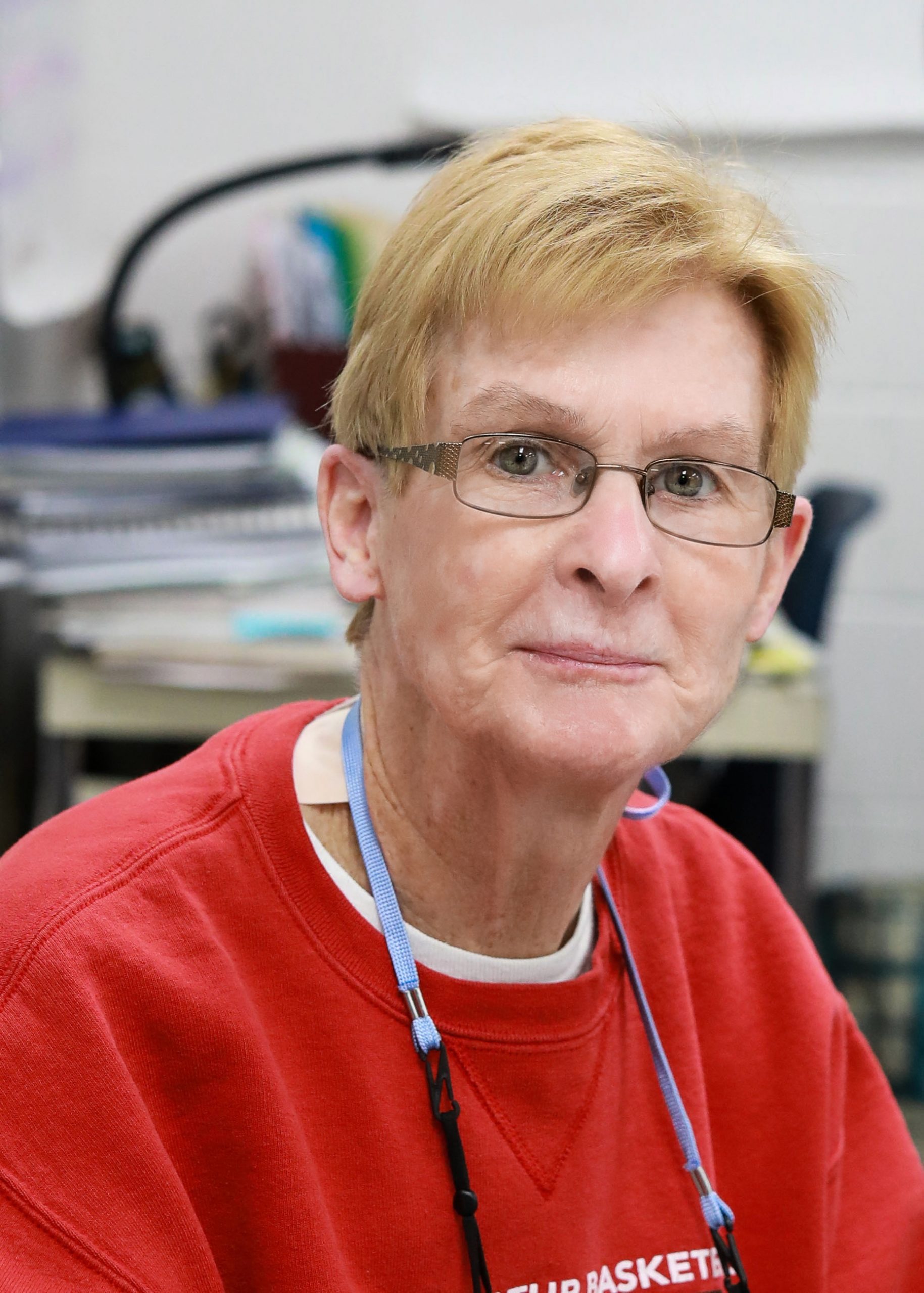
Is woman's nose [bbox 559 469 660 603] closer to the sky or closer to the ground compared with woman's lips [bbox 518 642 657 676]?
closer to the sky

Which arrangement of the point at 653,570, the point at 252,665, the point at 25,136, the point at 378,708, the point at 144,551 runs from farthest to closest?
the point at 25,136 < the point at 144,551 < the point at 252,665 < the point at 378,708 < the point at 653,570

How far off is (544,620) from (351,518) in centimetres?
21

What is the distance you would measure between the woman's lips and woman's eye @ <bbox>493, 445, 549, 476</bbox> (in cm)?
11

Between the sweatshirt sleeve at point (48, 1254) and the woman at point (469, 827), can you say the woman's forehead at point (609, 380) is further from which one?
the sweatshirt sleeve at point (48, 1254)

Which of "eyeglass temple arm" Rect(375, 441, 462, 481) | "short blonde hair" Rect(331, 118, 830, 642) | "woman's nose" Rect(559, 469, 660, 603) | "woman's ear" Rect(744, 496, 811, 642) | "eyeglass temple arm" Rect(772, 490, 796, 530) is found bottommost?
"woman's ear" Rect(744, 496, 811, 642)

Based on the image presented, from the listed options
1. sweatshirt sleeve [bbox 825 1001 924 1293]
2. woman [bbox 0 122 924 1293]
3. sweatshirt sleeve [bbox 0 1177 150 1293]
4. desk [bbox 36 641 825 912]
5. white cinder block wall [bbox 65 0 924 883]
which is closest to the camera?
sweatshirt sleeve [bbox 0 1177 150 1293]

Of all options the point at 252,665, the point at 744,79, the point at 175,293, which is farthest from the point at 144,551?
the point at 744,79

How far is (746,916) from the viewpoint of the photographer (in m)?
1.16

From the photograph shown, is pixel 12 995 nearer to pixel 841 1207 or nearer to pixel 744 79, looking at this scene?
pixel 841 1207

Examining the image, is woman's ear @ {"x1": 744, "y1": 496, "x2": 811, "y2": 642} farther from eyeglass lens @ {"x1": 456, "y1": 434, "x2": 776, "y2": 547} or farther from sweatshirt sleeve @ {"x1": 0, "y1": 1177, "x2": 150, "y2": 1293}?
sweatshirt sleeve @ {"x1": 0, "y1": 1177, "x2": 150, "y2": 1293}

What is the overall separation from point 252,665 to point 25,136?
5.68ft

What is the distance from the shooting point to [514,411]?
2.99ft

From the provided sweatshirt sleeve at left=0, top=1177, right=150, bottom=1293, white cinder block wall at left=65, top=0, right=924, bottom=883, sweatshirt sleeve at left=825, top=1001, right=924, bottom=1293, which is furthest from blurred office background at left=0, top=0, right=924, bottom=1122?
sweatshirt sleeve at left=0, top=1177, right=150, bottom=1293

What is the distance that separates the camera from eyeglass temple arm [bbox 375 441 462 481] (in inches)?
36.7
